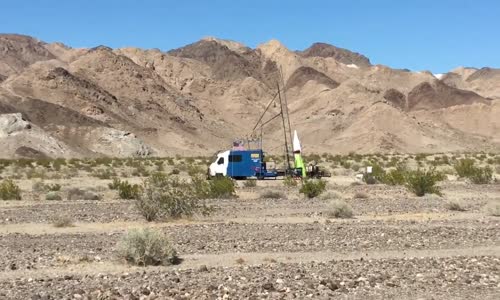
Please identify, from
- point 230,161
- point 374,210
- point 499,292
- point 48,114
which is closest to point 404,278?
point 499,292

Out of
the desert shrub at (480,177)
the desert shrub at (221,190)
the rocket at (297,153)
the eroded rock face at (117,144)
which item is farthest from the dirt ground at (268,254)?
the eroded rock face at (117,144)

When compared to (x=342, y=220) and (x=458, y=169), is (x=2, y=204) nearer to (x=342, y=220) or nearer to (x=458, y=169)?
(x=342, y=220)

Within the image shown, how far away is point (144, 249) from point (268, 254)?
2711mm

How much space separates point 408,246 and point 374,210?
29.1ft

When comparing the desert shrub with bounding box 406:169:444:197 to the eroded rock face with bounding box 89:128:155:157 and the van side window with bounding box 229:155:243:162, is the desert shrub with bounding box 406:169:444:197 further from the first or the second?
the eroded rock face with bounding box 89:128:155:157

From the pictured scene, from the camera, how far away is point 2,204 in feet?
94.5

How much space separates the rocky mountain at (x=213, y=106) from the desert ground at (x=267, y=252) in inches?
2436

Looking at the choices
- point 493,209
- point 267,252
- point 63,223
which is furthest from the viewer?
point 493,209

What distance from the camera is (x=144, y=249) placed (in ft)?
44.4

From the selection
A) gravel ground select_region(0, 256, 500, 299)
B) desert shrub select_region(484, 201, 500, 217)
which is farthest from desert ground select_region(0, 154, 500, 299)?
desert shrub select_region(484, 201, 500, 217)

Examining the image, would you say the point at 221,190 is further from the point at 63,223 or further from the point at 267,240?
the point at 267,240

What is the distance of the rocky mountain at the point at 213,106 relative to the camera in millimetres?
100750

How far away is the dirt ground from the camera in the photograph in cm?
1090

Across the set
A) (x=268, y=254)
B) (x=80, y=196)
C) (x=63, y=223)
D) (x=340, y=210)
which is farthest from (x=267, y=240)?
(x=80, y=196)
